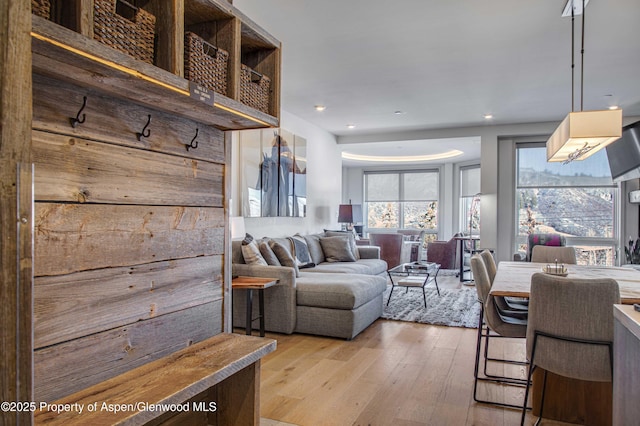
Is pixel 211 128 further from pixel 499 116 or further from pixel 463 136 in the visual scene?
pixel 463 136

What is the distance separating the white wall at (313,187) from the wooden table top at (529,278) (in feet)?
10.1

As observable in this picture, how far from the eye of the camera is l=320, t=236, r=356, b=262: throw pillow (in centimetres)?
662

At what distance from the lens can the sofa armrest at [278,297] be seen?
14.1 feet

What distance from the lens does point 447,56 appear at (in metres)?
4.14

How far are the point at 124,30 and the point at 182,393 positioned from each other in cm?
106

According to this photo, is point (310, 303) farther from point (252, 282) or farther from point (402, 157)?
point (402, 157)

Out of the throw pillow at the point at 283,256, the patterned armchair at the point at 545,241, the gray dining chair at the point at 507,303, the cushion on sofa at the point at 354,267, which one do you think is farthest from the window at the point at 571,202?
the throw pillow at the point at 283,256

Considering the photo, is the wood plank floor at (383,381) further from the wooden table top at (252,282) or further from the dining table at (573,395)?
the wooden table top at (252,282)

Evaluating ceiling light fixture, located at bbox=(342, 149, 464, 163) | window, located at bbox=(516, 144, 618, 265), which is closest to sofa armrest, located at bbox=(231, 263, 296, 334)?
window, located at bbox=(516, 144, 618, 265)

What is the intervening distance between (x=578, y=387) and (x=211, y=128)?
250 cm

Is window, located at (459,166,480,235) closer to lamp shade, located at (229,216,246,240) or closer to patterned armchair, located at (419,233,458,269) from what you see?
patterned armchair, located at (419,233,458,269)

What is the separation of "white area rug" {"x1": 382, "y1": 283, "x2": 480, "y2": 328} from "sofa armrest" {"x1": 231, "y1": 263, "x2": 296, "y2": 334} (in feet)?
4.31

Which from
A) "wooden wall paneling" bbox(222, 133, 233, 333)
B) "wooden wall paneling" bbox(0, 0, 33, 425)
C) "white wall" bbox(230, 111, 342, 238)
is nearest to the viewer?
"wooden wall paneling" bbox(0, 0, 33, 425)

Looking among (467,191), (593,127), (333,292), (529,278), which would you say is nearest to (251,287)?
(333,292)
